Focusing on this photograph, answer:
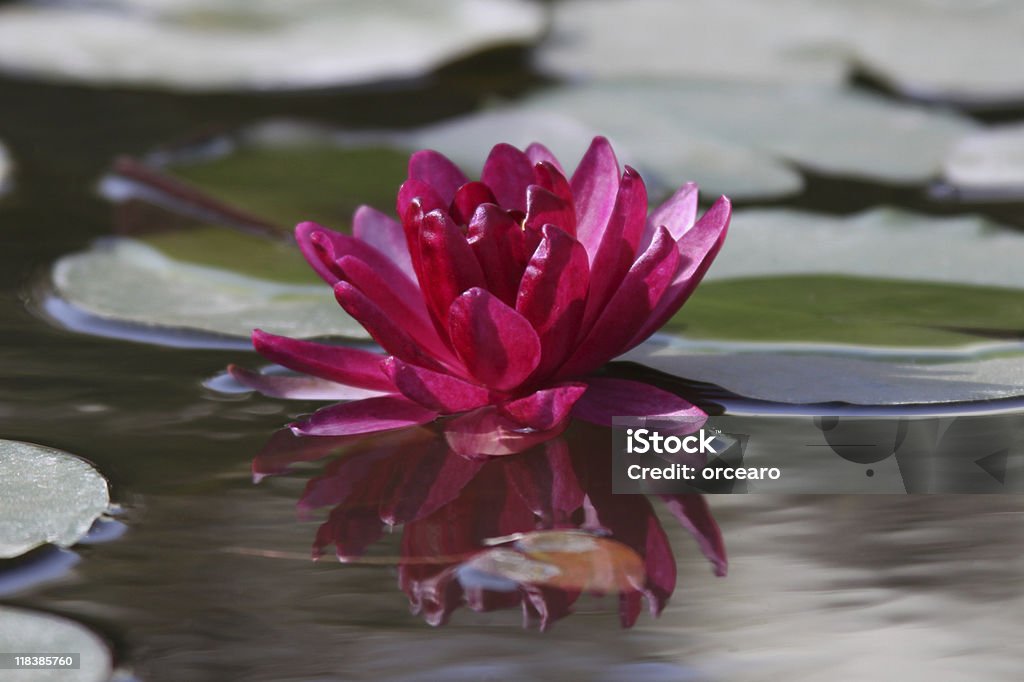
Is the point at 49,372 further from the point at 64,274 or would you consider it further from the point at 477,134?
the point at 477,134

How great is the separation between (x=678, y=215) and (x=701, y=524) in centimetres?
36

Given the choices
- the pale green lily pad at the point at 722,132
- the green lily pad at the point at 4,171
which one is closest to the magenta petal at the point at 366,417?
the pale green lily pad at the point at 722,132

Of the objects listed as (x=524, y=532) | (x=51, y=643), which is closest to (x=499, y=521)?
(x=524, y=532)

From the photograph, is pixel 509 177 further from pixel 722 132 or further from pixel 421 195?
pixel 722 132

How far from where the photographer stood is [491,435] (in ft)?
3.77

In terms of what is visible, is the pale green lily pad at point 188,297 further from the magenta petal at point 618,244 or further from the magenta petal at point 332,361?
the magenta petal at point 618,244

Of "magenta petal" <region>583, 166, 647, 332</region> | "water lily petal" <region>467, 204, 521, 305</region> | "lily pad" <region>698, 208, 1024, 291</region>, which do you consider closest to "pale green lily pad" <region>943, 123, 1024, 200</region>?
"lily pad" <region>698, 208, 1024, 291</region>

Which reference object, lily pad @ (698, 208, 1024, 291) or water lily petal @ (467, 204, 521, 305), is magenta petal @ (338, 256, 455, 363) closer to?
water lily petal @ (467, 204, 521, 305)

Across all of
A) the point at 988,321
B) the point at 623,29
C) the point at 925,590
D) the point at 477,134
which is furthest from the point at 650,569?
the point at 623,29

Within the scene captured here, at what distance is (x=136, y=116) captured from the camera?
253cm

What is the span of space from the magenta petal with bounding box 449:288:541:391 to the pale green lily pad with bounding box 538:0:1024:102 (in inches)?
63.4

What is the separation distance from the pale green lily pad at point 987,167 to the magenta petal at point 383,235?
1.10 metres

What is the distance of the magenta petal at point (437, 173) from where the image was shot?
1.25 m

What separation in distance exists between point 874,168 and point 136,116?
1.48m
